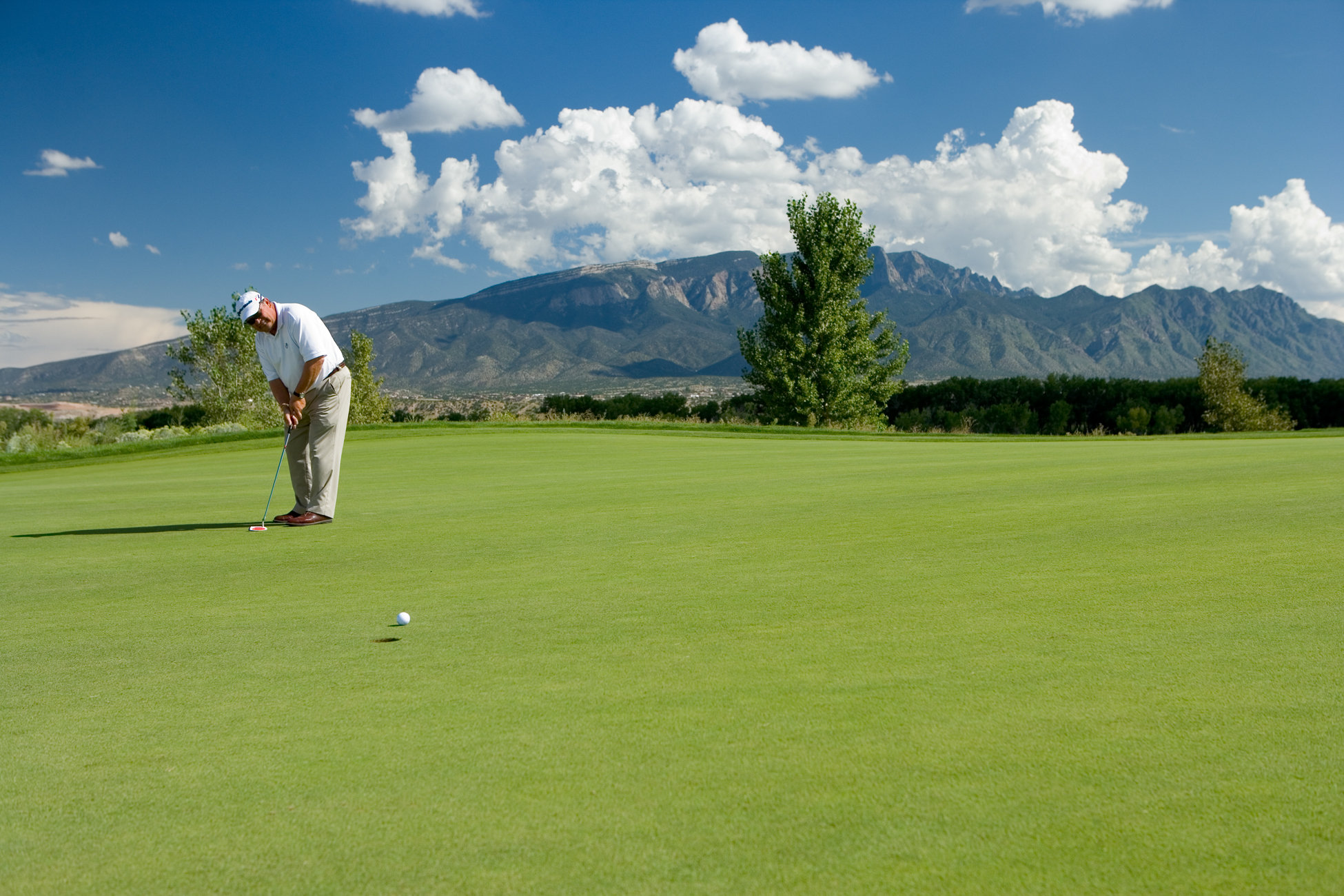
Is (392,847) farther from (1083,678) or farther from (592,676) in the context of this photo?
(1083,678)

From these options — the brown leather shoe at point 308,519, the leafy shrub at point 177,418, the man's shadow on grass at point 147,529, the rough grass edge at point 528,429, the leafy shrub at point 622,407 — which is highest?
Answer: the leafy shrub at point 622,407

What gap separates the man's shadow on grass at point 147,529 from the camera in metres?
7.81

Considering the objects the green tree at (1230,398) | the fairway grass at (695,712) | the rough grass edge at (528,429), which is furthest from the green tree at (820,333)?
the fairway grass at (695,712)

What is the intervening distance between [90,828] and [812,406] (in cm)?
3953

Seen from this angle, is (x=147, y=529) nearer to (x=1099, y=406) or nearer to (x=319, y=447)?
(x=319, y=447)

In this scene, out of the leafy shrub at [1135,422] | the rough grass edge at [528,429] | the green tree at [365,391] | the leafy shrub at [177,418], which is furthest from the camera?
the leafy shrub at [1135,422]

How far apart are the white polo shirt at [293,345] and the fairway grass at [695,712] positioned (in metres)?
2.26

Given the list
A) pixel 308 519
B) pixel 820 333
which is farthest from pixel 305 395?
pixel 820 333

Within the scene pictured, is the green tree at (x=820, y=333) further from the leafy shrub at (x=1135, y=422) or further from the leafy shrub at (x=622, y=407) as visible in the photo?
the leafy shrub at (x=1135, y=422)

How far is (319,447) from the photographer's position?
8445mm

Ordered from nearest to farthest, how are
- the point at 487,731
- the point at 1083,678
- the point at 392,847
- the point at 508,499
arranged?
the point at 392,847, the point at 487,731, the point at 1083,678, the point at 508,499

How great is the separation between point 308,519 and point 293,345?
167 cm

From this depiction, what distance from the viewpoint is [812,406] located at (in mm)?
40906

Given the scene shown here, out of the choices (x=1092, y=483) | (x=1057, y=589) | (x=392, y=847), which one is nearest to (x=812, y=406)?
(x=1092, y=483)
